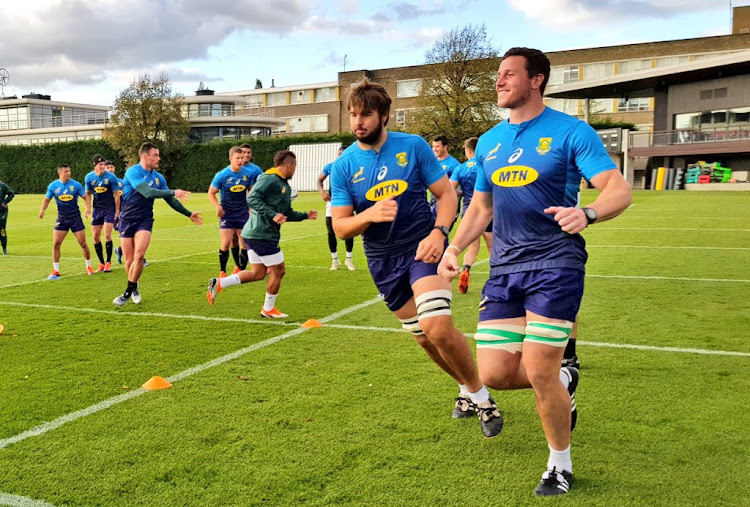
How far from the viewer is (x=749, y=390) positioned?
5.29m

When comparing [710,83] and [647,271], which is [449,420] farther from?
[710,83]

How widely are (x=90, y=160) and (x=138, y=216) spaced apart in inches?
2189

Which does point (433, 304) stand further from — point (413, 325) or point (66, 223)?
point (66, 223)

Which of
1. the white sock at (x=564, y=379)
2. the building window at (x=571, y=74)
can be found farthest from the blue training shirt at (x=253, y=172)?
the building window at (x=571, y=74)

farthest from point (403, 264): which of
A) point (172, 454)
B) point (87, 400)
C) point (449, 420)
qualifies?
point (87, 400)

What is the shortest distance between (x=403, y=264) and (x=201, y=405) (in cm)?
189

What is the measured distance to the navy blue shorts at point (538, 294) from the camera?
350 cm

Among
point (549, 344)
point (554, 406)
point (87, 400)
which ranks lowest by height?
point (87, 400)

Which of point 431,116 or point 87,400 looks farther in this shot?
point 431,116

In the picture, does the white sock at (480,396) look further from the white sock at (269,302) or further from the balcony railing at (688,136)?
the balcony railing at (688,136)

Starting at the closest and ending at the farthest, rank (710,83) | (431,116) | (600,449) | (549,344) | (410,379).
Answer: (549,344) → (600,449) → (410,379) → (710,83) → (431,116)

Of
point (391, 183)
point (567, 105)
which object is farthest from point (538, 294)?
point (567, 105)

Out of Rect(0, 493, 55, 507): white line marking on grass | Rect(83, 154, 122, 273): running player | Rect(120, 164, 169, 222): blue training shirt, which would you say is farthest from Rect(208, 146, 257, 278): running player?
Rect(0, 493, 55, 507): white line marking on grass

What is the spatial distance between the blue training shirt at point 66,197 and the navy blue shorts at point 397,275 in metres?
9.95
